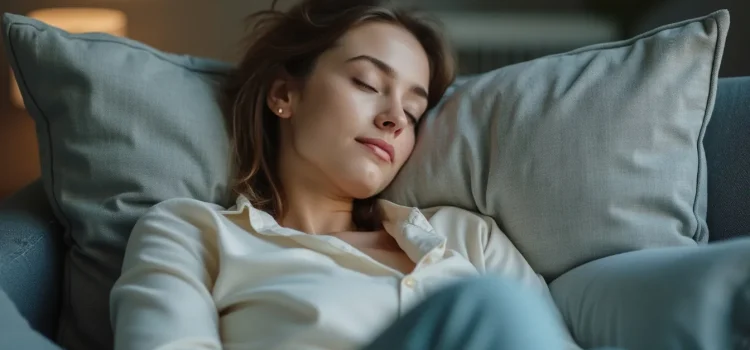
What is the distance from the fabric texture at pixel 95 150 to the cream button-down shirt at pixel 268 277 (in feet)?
0.23

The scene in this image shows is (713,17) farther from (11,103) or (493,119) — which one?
(11,103)

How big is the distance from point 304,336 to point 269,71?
0.53 m

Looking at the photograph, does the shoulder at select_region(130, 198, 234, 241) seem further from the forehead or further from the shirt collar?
the forehead

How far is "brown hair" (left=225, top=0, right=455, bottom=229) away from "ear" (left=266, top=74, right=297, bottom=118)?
0.03 ft

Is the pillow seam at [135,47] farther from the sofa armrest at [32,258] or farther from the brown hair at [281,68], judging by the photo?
the sofa armrest at [32,258]

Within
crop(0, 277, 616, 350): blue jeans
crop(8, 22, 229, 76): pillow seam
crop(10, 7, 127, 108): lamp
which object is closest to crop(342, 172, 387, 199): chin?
crop(8, 22, 229, 76): pillow seam

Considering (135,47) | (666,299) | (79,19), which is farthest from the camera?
(79,19)

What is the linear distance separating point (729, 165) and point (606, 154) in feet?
0.70

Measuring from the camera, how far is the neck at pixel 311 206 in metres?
1.15

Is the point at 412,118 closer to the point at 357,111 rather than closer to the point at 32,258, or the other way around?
the point at 357,111

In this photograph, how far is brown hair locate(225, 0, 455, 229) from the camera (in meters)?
1.17

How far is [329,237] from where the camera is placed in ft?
3.37

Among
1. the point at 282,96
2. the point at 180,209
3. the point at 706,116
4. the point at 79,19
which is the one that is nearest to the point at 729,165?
the point at 706,116

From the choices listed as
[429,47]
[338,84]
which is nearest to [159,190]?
[338,84]
